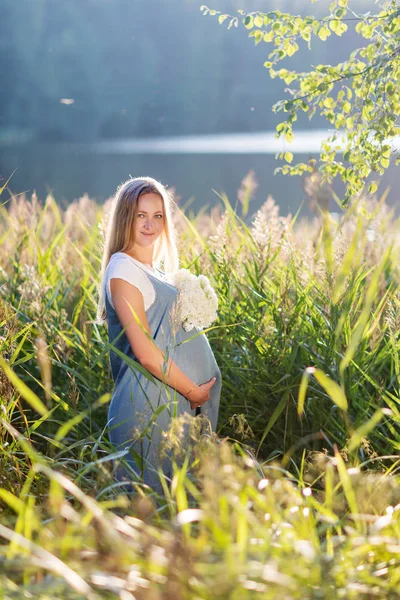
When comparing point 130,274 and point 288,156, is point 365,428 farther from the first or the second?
point 288,156

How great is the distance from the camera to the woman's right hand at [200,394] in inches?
101

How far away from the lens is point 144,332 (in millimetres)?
2406

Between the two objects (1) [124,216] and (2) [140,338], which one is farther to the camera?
(1) [124,216]

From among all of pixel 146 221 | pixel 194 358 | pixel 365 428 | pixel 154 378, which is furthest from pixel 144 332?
pixel 365 428

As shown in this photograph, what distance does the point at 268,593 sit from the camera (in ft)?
4.17

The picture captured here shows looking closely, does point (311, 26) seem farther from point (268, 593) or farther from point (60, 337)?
point (268, 593)

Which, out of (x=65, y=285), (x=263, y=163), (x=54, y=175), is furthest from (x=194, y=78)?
(x=65, y=285)

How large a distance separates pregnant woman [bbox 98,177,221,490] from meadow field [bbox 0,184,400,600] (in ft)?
0.45

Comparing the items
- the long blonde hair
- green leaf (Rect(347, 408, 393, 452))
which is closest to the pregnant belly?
the long blonde hair

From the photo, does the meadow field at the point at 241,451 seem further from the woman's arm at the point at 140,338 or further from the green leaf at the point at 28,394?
the woman's arm at the point at 140,338

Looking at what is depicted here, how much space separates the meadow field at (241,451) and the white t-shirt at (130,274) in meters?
0.21

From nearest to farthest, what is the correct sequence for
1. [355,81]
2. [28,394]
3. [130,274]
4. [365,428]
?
[365,428] → [28,394] → [130,274] → [355,81]

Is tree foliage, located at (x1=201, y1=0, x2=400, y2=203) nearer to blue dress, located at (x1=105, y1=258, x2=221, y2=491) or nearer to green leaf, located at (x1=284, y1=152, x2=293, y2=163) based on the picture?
green leaf, located at (x1=284, y1=152, x2=293, y2=163)

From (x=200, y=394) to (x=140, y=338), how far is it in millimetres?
336
